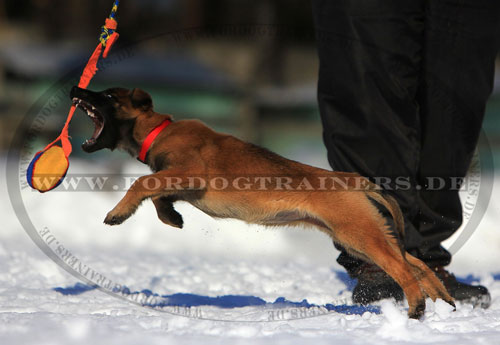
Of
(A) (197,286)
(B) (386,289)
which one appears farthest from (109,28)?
(B) (386,289)

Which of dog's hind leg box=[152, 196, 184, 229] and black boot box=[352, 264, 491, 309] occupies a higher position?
dog's hind leg box=[152, 196, 184, 229]

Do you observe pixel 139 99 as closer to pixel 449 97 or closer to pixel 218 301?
pixel 218 301

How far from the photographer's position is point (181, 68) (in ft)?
24.7

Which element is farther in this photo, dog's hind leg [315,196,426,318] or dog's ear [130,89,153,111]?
→ dog's ear [130,89,153,111]

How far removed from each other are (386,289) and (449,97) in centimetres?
80

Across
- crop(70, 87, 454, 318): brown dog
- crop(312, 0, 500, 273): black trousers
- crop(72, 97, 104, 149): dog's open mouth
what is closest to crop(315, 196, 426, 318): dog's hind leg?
crop(70, 87, 454, 318): brown dog

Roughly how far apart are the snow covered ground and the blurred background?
27.3 inches

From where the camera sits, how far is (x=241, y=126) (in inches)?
274

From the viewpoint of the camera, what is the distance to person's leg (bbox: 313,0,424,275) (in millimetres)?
2365

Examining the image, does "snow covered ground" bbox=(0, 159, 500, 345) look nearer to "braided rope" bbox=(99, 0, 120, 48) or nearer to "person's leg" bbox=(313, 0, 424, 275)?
"person's leg" bbox=(313, 0, 424, 275)

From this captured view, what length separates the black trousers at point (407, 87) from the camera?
2383mm

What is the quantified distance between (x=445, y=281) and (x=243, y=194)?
963 millimetres

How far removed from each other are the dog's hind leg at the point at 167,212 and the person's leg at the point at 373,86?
0.67 m

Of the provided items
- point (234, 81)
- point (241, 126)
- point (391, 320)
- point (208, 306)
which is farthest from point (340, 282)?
point (234, 81)
